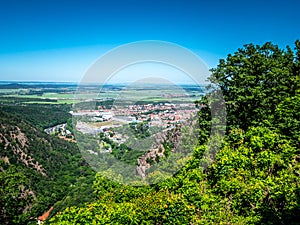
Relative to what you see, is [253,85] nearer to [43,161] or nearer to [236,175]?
[236,175]

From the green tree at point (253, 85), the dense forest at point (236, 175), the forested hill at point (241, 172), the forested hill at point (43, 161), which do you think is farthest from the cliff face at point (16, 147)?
the green tree at point (253, 85)

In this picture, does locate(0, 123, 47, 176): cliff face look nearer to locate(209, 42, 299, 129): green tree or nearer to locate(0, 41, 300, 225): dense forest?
locate(0, 41, 300, 225): dense forest

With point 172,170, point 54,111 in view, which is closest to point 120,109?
point 172,170

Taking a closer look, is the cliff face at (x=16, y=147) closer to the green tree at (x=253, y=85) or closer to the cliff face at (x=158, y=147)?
the cliff face at (x=158, y=147)

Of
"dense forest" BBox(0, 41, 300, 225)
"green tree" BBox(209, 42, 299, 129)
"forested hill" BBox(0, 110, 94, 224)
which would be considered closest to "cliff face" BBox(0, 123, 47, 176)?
"forested hill" BBox(0, 110, 94, 224)

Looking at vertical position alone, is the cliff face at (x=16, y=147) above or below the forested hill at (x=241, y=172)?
below
